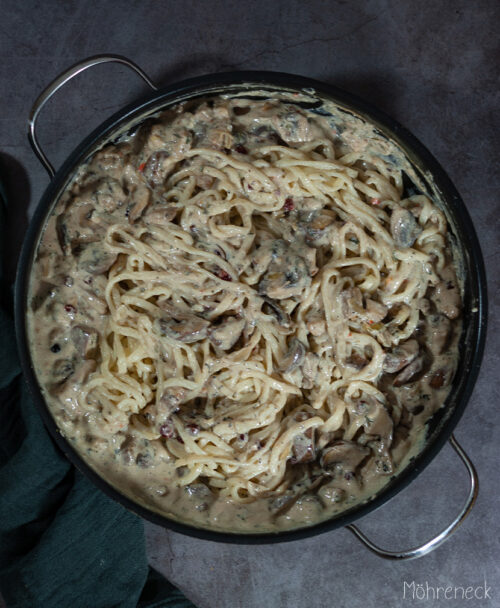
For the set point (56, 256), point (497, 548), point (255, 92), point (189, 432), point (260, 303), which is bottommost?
point (497, 548)

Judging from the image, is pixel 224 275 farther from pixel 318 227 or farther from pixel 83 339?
pixel 83 339

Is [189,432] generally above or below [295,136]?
below

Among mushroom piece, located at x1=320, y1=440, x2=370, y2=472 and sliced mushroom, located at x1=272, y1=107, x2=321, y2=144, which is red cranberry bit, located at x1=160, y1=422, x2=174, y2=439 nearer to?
mushroom piece, located at x1=320, y1=440, x2=370, y2=472

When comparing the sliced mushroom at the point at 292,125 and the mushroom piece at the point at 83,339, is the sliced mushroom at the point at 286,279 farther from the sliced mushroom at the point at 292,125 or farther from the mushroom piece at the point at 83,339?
the mushroom piece at the point at 83,339

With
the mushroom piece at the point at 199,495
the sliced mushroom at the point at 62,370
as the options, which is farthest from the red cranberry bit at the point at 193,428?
the sliced mushroom at the point at 62,370

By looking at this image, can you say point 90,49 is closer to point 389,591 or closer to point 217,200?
point 217,200

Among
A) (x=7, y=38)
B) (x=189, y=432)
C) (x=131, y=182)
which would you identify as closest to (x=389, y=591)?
(x=189, y=432)

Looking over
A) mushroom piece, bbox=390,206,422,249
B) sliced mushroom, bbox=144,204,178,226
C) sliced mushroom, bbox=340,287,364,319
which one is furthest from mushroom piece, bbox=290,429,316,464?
sliced mushroom, bbox=144,204,178,226
